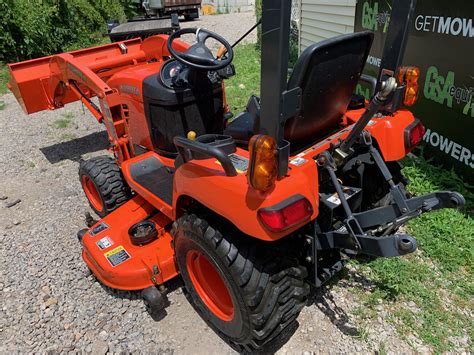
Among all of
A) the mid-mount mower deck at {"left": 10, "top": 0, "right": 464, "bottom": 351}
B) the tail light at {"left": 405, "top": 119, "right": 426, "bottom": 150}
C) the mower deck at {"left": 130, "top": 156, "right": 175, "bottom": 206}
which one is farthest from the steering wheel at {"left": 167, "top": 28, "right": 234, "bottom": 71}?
the tail light at {"left": 405, "top": 119, "right": 426, "bottom": 150}

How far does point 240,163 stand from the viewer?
197cm

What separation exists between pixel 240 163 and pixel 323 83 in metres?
0.57

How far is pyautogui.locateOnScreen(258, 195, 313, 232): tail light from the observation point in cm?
163

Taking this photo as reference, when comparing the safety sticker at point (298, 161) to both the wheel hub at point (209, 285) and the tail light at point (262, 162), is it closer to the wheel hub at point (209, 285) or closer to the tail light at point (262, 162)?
the tail light at point (262, 162)

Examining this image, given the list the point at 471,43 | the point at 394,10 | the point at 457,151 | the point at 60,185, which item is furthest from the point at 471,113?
the point at 60,185

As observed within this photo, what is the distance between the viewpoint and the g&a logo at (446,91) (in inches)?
139

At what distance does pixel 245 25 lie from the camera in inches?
584

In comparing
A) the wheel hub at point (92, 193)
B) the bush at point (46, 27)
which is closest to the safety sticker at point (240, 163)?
the wheel hub at point (92, 193)

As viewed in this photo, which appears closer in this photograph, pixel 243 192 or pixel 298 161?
pixel 243 192

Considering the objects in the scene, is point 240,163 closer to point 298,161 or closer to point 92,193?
point 298,161

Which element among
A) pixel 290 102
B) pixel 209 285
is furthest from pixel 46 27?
pixel 290 102

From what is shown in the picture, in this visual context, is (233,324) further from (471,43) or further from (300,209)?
(471,43)

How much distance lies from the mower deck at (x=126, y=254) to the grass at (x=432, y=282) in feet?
4.30

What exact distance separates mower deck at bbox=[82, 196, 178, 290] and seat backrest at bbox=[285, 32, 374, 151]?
120cm
